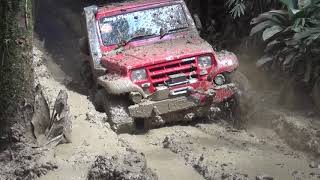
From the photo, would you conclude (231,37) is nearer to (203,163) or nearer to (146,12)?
(146,12)

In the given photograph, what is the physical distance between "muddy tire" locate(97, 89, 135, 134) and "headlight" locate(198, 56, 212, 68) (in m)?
1.09

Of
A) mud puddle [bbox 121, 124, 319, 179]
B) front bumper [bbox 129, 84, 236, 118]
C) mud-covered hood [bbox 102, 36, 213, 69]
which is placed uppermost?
mud-covered hood [bbox 102, 36, 213, 69]

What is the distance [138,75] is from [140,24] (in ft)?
3.86

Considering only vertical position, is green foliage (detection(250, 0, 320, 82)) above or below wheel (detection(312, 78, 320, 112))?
above

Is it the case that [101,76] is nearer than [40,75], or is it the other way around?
[101,76]

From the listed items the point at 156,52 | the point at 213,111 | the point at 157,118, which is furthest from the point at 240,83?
the point at 157,118

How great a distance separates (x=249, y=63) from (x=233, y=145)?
122 inches

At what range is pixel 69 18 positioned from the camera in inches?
627

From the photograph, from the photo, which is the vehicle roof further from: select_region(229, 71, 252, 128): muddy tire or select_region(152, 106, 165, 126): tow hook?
select_region(152, 106, 165, 126): tow hook

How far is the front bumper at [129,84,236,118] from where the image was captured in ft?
22.6

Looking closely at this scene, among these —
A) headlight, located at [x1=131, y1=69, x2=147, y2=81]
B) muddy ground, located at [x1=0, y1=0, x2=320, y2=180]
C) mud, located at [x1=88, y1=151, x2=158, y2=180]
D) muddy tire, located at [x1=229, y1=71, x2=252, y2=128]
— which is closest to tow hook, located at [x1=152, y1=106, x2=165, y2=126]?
muddy ground, located at [x1=0, y1=0, x2=320, y2=180]

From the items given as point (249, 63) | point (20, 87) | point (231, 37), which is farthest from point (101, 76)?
point (231, 37)

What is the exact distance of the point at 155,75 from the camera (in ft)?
23.4

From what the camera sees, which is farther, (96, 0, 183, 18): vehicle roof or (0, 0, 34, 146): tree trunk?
(96, 0, 183, 18): vehicle roof
